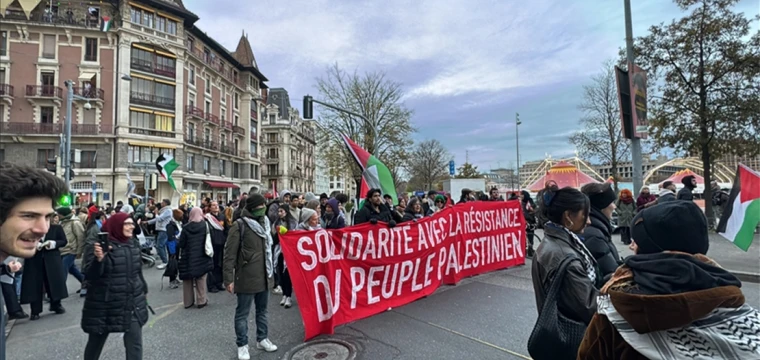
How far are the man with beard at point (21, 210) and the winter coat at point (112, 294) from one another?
6.98ft

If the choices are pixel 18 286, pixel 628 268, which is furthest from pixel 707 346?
pixel 18 286

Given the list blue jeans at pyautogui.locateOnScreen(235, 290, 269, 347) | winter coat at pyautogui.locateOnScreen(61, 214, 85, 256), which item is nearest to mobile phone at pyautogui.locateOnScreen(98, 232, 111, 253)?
A: blue jeans at pyautogui.locateOnScreen(235, 290, 269, 347)

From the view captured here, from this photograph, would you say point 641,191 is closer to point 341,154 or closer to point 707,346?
point 707,346

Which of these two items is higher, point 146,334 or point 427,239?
point 427,239

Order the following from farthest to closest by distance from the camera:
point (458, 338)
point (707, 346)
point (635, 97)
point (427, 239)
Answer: point (635, 97) < point (427, 239) < point (458, 338) < point (707, 346)

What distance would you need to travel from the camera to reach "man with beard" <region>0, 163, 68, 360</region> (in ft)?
4.53

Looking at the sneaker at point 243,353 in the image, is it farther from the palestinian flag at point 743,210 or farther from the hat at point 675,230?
the palestinian flag at point 743,210

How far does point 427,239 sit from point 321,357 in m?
2.74

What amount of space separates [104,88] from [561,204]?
4547 cm

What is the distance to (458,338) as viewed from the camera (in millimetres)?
4410

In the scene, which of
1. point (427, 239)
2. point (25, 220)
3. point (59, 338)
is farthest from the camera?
point (427, 239)

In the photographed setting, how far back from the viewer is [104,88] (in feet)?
118

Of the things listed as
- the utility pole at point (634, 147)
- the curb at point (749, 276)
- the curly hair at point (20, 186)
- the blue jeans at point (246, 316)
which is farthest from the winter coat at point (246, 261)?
the utility pole at point (634, 147)

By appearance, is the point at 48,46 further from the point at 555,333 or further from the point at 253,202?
the point at 555,333
